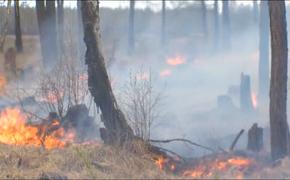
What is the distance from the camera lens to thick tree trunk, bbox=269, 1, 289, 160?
384 inches

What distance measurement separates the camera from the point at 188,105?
987 inches

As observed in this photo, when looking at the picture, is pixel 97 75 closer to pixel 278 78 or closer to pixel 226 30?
pixel 278 78

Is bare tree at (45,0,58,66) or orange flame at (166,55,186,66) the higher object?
bare tree at (45,0,58,66)

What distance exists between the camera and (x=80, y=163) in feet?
30.4

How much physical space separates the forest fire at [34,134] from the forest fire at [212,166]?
8.81ft

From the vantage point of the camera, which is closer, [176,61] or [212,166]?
[212,166]

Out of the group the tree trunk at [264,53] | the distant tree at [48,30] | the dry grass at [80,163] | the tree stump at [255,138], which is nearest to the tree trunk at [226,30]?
the tree trunk at [264,53]

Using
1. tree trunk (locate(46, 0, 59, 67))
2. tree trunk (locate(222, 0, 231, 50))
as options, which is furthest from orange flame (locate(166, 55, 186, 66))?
tree trunk (locate(46, 0, 59, 67))

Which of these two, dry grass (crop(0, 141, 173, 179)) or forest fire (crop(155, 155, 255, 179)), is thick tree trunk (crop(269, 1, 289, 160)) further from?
dry grass (crop(0, 141, 173, 179))

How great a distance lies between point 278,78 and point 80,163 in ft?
12.9

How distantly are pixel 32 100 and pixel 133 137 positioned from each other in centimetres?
752

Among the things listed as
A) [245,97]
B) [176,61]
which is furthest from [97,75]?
[176,61]

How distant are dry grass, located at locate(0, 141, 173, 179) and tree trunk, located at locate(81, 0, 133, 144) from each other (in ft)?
2.54

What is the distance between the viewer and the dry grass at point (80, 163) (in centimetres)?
868
